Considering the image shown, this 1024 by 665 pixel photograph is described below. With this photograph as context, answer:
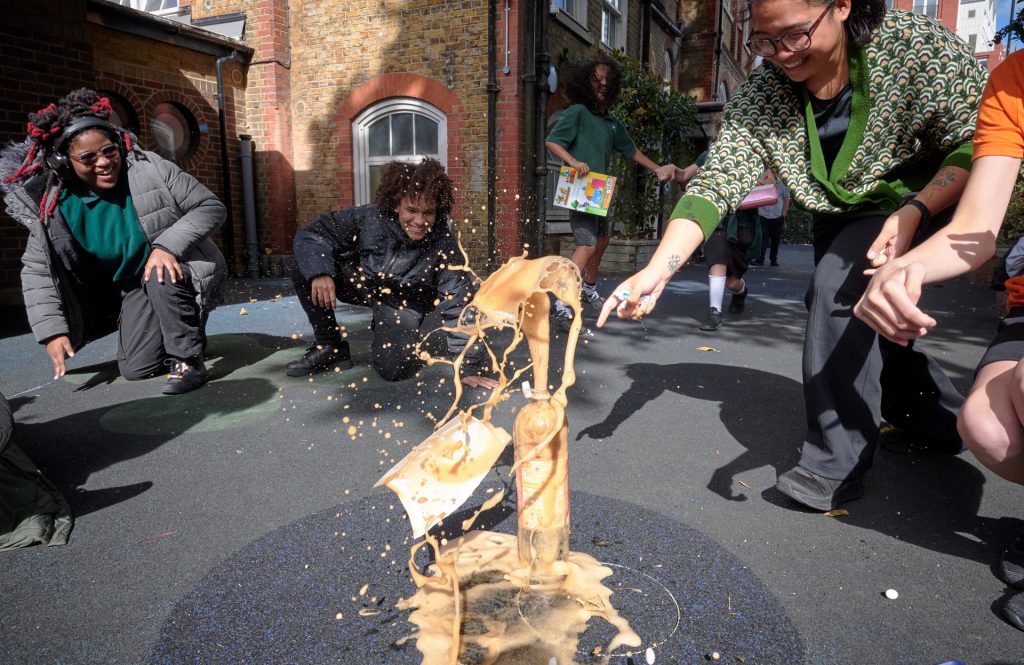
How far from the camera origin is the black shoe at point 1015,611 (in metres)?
1.70

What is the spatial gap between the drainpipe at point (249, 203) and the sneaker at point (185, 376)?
668 cm

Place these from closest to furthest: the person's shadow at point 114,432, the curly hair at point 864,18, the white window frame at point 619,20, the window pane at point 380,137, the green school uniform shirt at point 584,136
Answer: the curly hair at point 864,18 → the person's shadow at point 114,432 → the green school uniform shirt at point 584,136 → the window pane at point 380,137 → the white window frame at point 619,20

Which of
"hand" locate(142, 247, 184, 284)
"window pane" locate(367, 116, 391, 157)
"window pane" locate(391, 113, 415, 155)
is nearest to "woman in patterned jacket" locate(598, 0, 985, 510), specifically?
"hand" locate(142, 247, 184, 284)

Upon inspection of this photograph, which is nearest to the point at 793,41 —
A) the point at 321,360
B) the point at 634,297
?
the point at 634,297

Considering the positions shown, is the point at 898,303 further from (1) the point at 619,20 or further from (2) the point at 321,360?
(1) the point at 619,20

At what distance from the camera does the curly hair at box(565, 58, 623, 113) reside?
6.22 meters

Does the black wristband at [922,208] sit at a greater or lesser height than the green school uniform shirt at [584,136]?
lesser

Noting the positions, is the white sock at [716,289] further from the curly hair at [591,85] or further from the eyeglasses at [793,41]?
the eyeglasses at [793,41]

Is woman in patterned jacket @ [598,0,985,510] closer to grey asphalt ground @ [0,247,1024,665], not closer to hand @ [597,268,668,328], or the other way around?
hand @ [597,268,668,328]

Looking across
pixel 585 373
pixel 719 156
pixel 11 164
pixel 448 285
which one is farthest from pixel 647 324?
pixel 11 164

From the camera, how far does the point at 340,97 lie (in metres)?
9.98

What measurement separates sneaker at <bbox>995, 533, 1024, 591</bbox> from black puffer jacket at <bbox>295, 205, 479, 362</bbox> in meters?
2.92

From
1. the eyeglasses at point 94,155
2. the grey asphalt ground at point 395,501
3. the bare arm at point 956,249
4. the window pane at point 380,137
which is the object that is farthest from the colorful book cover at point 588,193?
the window pane at point 380,137

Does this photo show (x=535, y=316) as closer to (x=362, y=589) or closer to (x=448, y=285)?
(x=362, y=589)
